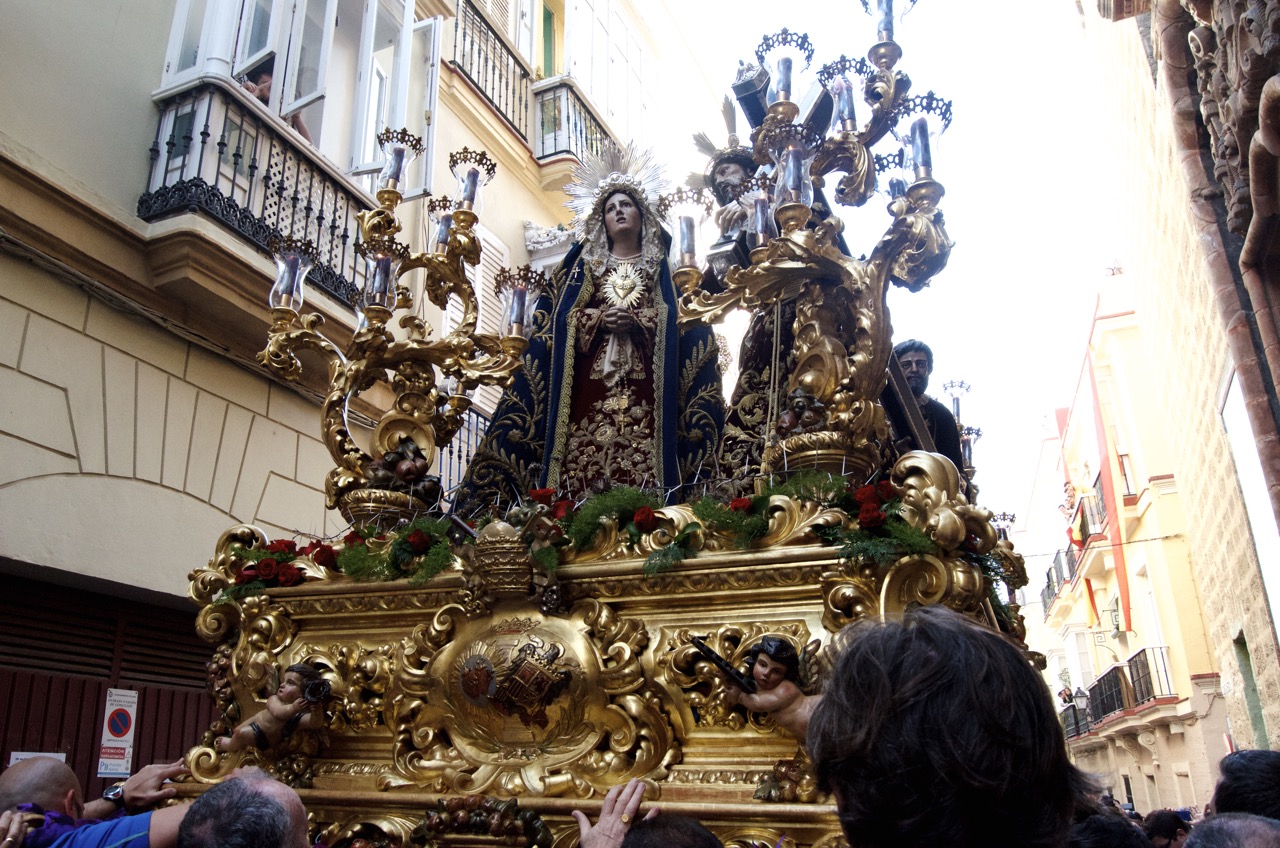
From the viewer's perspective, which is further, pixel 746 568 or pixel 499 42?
pixel 499 42

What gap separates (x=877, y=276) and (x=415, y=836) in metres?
2.44

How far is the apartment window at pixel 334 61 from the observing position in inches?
259

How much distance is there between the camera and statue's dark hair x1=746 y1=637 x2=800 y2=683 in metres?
2.75

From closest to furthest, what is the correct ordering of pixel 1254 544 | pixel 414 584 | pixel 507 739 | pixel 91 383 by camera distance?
pixel 507 739 < pixel 414 584 < pixel 91 383 < pixel 1254 544

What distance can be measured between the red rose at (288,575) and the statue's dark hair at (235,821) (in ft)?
5.92

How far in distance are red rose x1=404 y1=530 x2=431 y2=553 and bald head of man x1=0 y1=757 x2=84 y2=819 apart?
121 cm

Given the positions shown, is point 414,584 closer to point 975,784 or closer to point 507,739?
point 507,739

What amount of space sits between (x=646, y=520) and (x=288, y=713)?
1.41 meters

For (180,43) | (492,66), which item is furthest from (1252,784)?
(492,66)

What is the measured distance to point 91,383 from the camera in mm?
5512

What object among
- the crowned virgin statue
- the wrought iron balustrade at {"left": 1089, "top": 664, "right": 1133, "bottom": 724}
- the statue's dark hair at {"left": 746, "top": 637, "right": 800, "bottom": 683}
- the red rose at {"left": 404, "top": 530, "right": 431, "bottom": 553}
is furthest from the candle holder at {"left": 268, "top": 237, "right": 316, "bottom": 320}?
the wrought iron balustrade at {"left": 1089, "top": 664, "right": 1133, "bottom": 724}

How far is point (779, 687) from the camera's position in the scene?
8.99ft

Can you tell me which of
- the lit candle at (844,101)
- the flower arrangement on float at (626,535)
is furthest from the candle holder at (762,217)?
the flower arrangement on float at (626,535)

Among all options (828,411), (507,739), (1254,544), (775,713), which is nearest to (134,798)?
(507,739)
